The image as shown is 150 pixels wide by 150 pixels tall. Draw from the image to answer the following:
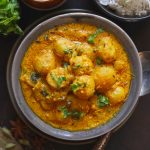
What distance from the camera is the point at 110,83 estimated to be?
2.88 meters

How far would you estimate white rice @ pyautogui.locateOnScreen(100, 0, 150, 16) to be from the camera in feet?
10.2

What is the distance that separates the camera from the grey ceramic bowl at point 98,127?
2951 millimetres

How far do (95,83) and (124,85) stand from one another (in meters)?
0.19

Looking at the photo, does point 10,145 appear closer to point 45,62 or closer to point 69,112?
point 69,112

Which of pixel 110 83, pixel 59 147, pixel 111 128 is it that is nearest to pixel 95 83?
pixel 110 83

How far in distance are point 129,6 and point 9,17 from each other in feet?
2.31

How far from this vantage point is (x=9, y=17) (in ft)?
Result: 9.68

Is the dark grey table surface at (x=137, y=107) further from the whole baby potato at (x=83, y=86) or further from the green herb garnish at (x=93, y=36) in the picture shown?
the whole baby potato at (x=83, y=86)

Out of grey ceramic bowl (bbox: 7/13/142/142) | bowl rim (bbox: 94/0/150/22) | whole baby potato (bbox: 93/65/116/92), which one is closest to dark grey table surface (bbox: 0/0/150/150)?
bowl rim (bbox: 94/0/150/22)

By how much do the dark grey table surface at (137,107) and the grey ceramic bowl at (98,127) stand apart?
0.15 m

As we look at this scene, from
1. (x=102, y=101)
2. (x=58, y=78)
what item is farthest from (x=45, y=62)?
(x=102, y=101)

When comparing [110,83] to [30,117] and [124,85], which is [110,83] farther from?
[30,117]

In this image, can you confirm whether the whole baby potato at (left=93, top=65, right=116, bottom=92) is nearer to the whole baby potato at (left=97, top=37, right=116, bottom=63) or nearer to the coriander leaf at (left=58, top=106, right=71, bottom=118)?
the whole baby potato at (left=97, top=37, right=116, bottom=63)

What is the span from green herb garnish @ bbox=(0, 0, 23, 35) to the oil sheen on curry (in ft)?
0.48
